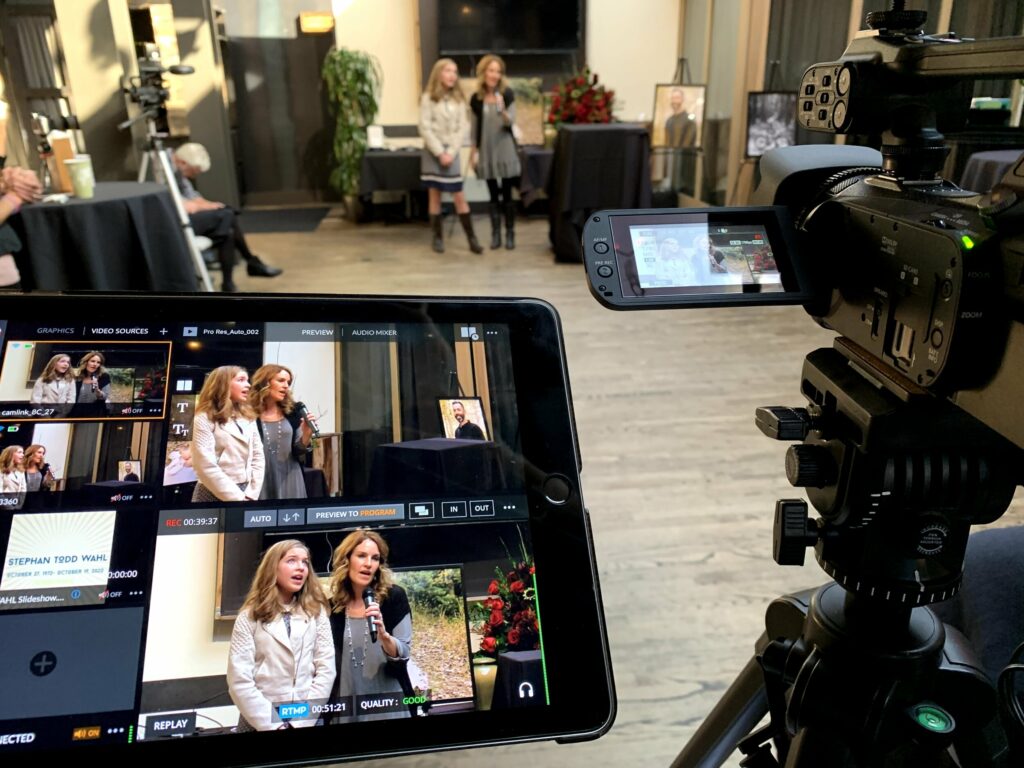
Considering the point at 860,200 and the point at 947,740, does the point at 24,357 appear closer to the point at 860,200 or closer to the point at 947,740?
the point at 860,200

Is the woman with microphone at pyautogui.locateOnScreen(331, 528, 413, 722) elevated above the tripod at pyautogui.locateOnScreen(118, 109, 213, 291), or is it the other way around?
the woman with microphone at pyautogui.locateOnScreen(331, 528, 413, 722)

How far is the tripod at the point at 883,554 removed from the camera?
0.50m

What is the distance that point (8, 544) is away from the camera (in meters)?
0.44

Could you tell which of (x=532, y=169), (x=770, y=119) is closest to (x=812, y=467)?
(x=770, y=119)

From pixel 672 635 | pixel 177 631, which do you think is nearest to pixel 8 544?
pixel 177 631

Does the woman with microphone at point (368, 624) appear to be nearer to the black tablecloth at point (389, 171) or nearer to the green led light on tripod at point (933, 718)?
the green led light on tripod at point (933, 718)

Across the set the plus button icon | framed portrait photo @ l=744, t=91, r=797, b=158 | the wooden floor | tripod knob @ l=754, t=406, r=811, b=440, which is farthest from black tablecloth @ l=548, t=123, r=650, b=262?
the plus button icon

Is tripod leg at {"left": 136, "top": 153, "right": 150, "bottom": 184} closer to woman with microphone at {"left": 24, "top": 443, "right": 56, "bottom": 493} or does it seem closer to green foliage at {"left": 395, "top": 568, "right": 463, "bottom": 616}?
woman with microphone at {"left": 24, "top": 443, "right": 56, "bottom": 493}

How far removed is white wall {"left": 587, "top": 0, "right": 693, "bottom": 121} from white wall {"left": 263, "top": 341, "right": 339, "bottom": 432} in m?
6.88

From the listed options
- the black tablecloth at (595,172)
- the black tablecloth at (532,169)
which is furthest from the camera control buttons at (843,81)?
the black tablecloth at (532,169)

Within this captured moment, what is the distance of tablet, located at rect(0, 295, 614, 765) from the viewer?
1.42 feet

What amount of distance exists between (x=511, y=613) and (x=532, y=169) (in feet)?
18.9

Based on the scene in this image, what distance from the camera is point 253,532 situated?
46cm

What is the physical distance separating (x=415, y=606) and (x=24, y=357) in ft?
0.94
